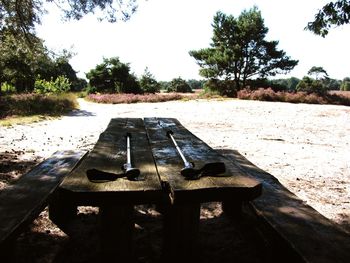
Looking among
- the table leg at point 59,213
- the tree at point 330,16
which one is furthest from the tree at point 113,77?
the table leg at point 59,213

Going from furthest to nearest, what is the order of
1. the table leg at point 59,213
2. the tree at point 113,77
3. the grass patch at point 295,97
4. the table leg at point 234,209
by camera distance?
1. the tree at point 113,77
2. the grass patch at point 295,97
3. the table leg at point 234,209
4. the table leg at point 59,213

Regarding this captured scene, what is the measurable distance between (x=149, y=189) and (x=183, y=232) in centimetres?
79

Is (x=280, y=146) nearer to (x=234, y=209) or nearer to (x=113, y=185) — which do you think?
(x=234, y=209)

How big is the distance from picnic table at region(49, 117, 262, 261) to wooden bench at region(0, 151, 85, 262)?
0.22m

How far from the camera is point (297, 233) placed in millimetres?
1974

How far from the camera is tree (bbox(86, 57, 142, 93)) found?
41969 mm

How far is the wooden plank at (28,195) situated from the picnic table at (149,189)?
0.72 feet

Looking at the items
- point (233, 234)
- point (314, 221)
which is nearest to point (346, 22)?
point (233, 234)

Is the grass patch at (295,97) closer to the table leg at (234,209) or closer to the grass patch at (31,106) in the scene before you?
the grass patch at (31,106)

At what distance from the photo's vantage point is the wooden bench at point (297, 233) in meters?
1.75

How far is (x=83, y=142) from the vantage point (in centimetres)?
885

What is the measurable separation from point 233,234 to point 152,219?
3.13 ft

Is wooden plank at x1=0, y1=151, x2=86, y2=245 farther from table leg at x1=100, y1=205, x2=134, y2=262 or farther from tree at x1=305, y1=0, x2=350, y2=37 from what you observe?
tree at x1=305, y1=0, x2=350, y2=37

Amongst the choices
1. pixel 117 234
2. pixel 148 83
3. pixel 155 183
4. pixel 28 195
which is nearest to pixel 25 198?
pixel 28 195
